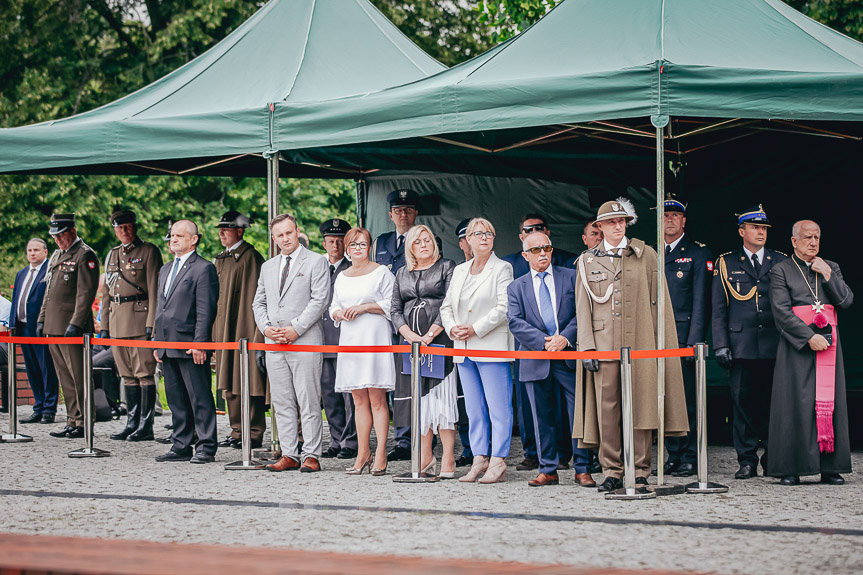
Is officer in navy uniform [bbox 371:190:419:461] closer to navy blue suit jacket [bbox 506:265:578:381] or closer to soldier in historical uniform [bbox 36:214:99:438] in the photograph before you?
navy blue suit jacket [bbox 506:265:578:381]

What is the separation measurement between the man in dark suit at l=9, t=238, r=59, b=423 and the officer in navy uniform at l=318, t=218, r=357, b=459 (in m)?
3.83

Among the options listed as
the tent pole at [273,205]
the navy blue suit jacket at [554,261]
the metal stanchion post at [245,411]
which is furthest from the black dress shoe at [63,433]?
the navy blue suit jacket at [554,261]

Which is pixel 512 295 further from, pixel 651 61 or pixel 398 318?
pixel 651 61

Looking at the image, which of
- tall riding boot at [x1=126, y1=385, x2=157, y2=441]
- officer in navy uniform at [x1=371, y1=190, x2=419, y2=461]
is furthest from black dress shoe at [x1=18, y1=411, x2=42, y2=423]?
officer in navy uniform at [x1=371, y1=190, x2=419, y2=461]

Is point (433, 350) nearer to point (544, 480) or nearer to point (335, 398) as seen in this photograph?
point (544, 480)

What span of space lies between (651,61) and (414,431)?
9.79 ft

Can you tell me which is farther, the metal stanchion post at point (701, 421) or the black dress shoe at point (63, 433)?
the black dress shoe at point (63, 433)

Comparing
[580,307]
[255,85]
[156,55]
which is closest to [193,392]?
[255,85]

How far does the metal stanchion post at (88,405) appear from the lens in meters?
9.51

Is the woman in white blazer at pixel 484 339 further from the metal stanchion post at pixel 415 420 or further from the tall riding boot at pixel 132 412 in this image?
the tall riding boot at pixel 132 412

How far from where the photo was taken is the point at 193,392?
372 inches

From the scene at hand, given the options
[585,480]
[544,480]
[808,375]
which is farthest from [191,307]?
[808,375]

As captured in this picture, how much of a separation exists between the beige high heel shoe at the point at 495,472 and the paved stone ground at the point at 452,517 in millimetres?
121

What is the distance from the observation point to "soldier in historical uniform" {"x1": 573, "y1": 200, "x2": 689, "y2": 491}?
7.65 metres
